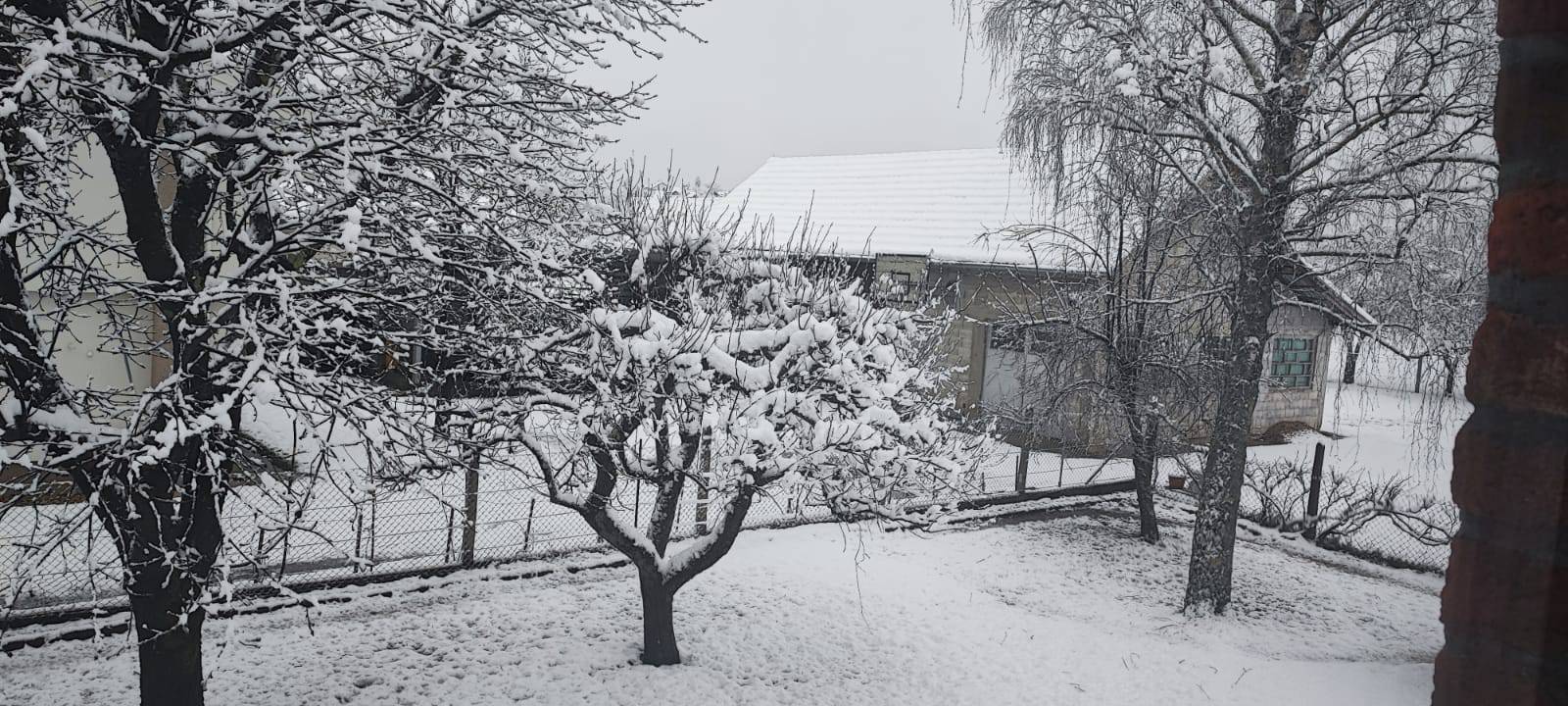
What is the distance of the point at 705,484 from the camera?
23.2ft

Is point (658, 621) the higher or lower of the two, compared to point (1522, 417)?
lower

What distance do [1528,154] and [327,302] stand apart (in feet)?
18.0

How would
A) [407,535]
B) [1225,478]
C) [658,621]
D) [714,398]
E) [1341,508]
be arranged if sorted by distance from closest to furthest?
[714,398], [658,621], [1225,478], [407,535], [1341,508]

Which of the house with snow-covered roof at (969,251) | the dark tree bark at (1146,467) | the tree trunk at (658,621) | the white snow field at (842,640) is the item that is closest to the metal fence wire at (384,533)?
the white snow field at (842,640)

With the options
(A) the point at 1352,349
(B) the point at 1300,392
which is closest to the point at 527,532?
(A) the point at 1352,349

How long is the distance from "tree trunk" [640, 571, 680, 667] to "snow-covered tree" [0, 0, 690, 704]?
2.51 metres

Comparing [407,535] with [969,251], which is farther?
[969,251]

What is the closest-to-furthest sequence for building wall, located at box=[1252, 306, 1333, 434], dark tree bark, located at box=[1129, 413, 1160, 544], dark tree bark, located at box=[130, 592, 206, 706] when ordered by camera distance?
dark tree bark, located at box=[130, 592, 206, 706] → dark tree bark, located at box=[1129, 413, 1160, 544] → building wall, located at box=[1252, 306, 1333, 434]

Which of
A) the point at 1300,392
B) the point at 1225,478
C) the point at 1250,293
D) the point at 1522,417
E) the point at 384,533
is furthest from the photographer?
the point at 1300,392

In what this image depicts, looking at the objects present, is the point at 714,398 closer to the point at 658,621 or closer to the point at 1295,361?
the point at 658,621

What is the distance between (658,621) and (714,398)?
84.9 inches

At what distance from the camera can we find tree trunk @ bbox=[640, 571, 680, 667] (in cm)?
790

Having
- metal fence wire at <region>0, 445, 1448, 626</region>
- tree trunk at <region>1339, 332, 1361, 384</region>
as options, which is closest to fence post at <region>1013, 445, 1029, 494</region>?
metal fence wire at <region>0, 445, 1448, 626</region>

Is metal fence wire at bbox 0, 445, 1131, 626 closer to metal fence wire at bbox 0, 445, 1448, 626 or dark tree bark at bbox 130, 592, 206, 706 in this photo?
metal fence wire at bbox 0, 445, 1448, 626
